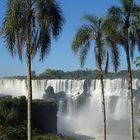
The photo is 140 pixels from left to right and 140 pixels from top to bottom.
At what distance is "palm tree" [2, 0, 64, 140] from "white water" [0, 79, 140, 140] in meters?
65.2

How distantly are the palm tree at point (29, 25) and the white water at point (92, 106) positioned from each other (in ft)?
214

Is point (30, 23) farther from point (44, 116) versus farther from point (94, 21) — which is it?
point (44, 116)

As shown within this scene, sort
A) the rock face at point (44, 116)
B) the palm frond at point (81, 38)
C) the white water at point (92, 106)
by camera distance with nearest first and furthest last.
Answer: the palm frond at point (81, 38) → the rock face at point (44, 116) → the white water at point (92, 106)

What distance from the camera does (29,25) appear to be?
1505 centimetres

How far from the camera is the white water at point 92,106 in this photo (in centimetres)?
9119

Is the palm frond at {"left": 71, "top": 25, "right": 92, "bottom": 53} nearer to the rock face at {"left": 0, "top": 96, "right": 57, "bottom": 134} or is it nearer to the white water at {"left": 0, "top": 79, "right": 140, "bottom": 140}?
the rock face at {"left": 0, "top": 96, "right": 57, "bottom": 134}

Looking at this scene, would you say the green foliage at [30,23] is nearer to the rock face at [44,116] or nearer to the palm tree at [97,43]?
the palm tree at [97,43]

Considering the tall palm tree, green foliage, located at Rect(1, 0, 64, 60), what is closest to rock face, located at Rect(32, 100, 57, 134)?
the tall palm tree

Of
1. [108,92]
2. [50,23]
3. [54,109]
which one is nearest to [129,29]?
Answer: [50,23]

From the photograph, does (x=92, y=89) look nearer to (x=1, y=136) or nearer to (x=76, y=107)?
(x=76, y=107)

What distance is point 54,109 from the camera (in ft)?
265

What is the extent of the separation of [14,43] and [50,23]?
4.54ft

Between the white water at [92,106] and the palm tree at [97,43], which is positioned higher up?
the palm tree at [97,43]

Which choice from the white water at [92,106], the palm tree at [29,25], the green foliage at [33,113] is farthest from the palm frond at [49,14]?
the white water at [92,106]
